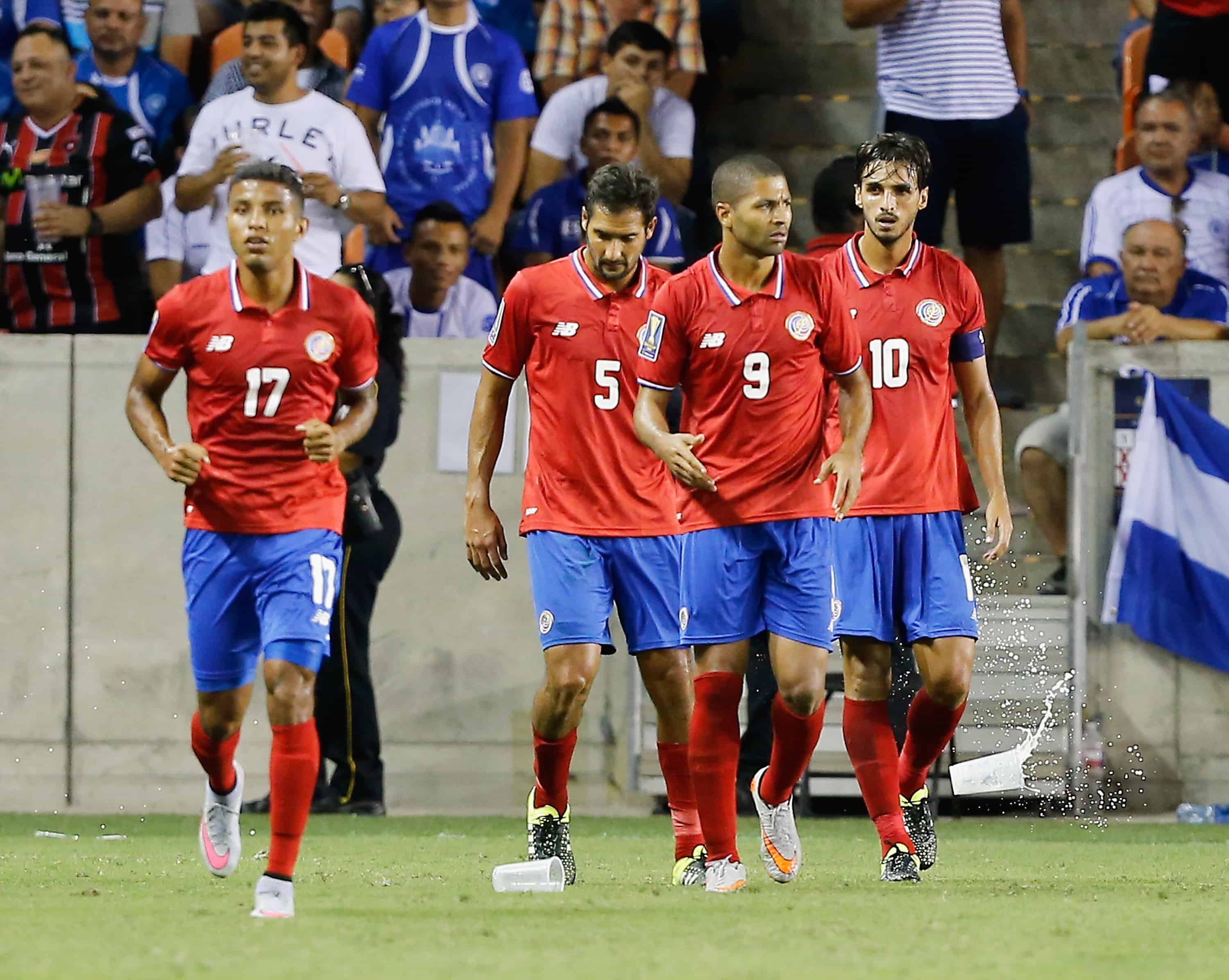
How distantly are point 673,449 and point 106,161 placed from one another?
20.8 ft

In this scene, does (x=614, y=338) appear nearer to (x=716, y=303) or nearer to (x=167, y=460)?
(x=716, y=303)

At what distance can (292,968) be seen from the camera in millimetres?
4871

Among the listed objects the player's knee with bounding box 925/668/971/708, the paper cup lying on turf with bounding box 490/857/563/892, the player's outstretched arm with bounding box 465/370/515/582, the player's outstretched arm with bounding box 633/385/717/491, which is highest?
the player's outstretched arm with bounding box 633/385/717/491

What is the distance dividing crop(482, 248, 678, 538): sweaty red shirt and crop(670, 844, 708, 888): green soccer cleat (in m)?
1.09

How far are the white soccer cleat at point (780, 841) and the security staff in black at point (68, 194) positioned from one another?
6.07 m

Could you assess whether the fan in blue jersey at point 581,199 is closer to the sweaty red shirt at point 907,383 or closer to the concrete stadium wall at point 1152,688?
the concrete stadium wall at point 1152,688

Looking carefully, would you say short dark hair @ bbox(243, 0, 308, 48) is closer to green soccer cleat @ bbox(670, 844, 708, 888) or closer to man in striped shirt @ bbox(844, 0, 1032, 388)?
man in striped shirt @ bbox(844, 0, 1032, 388)

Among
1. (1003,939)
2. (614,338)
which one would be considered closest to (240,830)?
(614,338)

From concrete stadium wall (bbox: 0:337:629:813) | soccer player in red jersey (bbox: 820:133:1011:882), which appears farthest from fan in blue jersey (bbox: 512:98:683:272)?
soccer player in red jersey (bbox: 820:133:1011:882)

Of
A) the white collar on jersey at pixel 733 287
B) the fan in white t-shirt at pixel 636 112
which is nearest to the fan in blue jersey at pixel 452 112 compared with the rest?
the fan in white t-shirt at pixel 636 112

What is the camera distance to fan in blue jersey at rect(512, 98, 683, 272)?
12.1 meters

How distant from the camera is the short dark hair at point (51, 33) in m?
11.9

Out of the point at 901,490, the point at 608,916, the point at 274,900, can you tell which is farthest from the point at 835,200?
the point at 274,900

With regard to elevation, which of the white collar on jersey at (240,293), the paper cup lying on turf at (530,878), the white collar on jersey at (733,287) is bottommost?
the paper cup lying on turf at (530,878)
